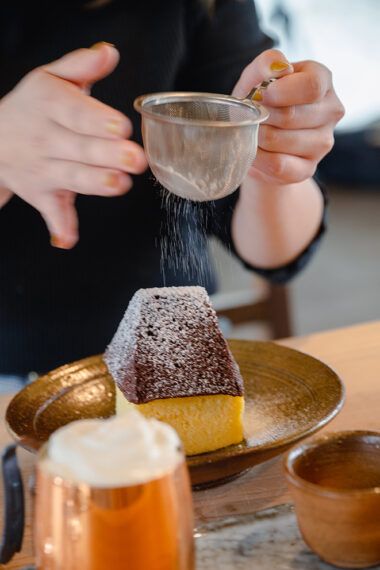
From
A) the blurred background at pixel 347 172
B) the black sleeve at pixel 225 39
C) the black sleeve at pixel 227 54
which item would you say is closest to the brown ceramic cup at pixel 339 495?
the black sleeve at pixel 227 54

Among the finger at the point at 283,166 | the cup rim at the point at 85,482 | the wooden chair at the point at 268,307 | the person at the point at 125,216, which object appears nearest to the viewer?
the cup rim at the point at 85,482

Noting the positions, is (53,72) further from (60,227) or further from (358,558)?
(358,558)

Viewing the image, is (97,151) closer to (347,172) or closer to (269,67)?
(269,67)

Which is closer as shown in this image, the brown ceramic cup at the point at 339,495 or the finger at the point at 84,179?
the brown ceramic cup at the point at 339,495

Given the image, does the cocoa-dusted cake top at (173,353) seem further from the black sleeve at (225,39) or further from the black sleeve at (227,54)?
the black sleeve at (225,39)

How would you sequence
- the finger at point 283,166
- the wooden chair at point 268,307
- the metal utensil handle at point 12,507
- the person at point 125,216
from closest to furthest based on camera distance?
1. the metal utensil handle at point 12,507
2. the finger at point 283,166
3. the person at point 125,216
4. the wooden chair at point 268,307

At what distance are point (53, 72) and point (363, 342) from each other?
2.26ft

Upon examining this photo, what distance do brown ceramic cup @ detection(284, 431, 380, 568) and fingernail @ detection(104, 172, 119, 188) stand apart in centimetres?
34

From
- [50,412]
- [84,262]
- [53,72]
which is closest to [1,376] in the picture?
[84,262]

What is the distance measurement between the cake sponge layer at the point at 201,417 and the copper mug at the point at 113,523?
295 millimetres

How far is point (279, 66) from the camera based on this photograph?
85cm

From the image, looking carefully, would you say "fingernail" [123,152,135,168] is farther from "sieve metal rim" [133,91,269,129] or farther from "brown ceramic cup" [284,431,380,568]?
"brown ceramic cup" [284,431,380,568]

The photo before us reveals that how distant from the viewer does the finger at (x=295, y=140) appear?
0.89 meters

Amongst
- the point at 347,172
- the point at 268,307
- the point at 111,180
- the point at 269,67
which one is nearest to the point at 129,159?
the point at 111,180
